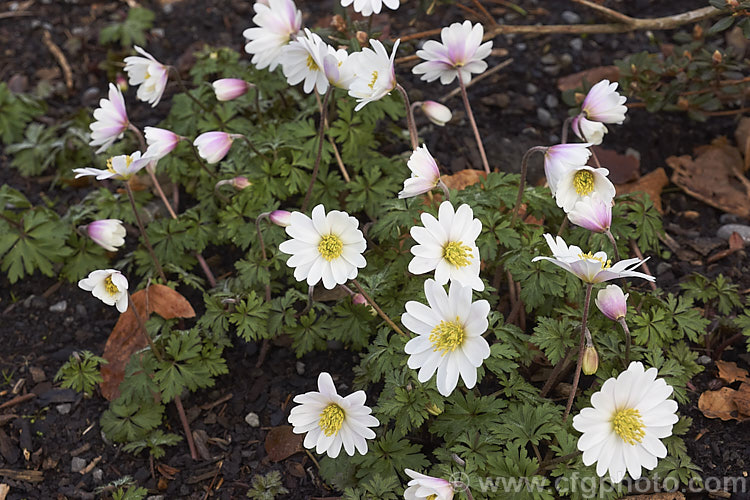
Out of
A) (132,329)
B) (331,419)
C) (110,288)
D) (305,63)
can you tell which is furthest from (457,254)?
(132,329)

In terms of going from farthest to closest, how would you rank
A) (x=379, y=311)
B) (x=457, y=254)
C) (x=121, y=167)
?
(x=121, y=167) → (x=379, y=311) → (x=457, y=254)

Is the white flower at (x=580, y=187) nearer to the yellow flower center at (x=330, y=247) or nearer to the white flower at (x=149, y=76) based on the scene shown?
the yellow flower center at (x=330, y=247)

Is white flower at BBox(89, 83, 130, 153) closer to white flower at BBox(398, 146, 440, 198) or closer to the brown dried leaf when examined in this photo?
the brown dried leaf

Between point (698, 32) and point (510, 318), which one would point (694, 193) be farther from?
point (510, 318)

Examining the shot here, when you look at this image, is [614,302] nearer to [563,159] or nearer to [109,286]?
[563,159]

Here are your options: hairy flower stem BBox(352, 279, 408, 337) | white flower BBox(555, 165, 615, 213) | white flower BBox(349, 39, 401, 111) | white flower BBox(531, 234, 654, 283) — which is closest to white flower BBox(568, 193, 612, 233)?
white flower BBox(555, 165, 615, 213)

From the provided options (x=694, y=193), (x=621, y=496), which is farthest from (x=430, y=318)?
(x=694, y=193)
